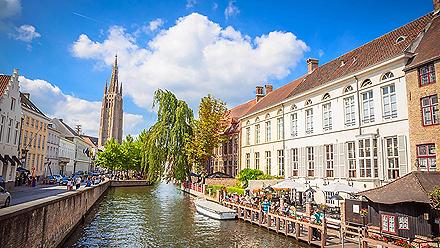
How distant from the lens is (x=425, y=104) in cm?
1572

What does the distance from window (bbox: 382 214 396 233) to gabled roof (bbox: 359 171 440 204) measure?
28.0 inches

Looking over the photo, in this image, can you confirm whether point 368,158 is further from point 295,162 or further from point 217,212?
point 217,212

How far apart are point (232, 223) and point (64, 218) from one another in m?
9.65

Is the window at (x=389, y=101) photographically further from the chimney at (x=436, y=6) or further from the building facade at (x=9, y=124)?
the building facade at (x=9, y=124)

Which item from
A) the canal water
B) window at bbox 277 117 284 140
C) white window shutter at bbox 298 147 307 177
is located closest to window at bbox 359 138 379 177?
white window shutter at bbox 298 147 307 177

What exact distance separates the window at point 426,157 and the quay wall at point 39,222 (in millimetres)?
16053

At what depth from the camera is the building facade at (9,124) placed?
24.9 metres

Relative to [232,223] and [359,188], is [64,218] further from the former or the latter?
[359,188]

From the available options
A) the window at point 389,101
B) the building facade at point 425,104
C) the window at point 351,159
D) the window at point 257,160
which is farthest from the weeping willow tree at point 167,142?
the building facade at point 425,104

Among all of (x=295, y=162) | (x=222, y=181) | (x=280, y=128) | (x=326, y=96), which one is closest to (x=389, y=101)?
(x=326, y=96)

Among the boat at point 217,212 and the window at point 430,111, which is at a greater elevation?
the window at point 430,111

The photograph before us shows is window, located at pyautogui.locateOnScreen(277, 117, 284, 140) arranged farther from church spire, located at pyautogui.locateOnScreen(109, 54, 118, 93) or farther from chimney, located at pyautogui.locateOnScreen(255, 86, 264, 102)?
church spire, located at pyautogui.locateOnScreen(109, 54, 118, 93)

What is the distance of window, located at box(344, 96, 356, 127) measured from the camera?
20.7m

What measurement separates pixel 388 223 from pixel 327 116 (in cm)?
1118
